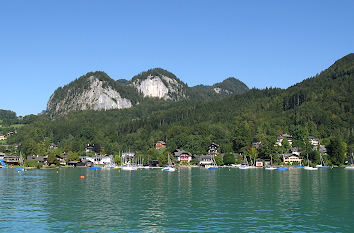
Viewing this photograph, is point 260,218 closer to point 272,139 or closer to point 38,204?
point 38,204

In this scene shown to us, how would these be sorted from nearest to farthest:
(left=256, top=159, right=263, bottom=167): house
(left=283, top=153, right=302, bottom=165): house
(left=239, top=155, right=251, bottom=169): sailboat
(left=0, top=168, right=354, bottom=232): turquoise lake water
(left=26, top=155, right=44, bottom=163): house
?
Answer: 1. (left=0, top=168, right=354, bottom=232): turquoise lake water
2. (left=239, top=155, right=251, bottom=169): sailboat
3. (left=256, top=159, right=263, bottom=167): house
4. (left=283, top=153, right=302, bottom=165): house
5. (left=26, top=155, right=44, bottom=163): house

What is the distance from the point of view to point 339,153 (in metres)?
172

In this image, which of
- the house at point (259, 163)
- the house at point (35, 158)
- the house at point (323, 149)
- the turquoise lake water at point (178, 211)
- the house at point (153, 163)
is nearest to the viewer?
→ the turquoise lake water at point (178, 211)

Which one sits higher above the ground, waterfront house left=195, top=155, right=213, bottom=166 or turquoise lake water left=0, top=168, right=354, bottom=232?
waterfront house left=195, top=155, right=213, bottom=166

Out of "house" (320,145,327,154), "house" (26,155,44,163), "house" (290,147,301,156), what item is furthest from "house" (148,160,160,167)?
"house" (320,145,327,154)

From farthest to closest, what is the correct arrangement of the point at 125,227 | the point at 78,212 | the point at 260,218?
the point at 78,212 → the point at 260,218 → the point at 125,227

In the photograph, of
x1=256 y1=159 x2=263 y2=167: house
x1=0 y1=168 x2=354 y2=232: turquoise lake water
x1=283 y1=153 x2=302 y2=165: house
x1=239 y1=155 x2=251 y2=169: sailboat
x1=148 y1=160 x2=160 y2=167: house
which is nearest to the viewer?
x1=0 y1=168 x2=354 y2=232: turquoise lake water

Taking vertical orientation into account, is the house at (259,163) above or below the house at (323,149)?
below

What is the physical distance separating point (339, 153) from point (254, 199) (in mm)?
131435

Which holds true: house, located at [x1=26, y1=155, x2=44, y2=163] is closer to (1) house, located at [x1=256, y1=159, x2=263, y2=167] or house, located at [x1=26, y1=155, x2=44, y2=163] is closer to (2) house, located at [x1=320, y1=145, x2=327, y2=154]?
(1) house, located at [x1=256, y1=159, x2=263, y2=167]

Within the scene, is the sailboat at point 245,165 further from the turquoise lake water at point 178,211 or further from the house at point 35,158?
the turquoise lake water at point 178,211

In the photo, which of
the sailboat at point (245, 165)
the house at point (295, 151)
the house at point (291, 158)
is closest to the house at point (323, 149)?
the house at point (295, 151)

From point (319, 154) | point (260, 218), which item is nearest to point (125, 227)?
point (260, 218)

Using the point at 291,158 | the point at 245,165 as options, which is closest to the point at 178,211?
the point at 245,165
